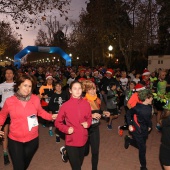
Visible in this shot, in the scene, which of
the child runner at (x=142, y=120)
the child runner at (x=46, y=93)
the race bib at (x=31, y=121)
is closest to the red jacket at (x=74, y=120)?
the race bib at (x=31, y=121)

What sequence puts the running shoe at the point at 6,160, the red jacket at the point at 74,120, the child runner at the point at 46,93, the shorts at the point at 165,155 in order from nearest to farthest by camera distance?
→ the shorts at the point at 165,155 → the red jacket at the point at 74,120 → the running shoe at the point at 6,160 → the child runner at the point at 46,93

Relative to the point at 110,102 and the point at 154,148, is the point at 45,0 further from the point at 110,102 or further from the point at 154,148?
the point at 154,148

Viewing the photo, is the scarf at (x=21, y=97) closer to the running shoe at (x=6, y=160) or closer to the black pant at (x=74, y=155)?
the black pant at (x=74, y=155)

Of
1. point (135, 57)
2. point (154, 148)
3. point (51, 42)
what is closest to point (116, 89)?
point (154, 148)

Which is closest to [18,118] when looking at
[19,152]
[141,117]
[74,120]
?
[19,152]

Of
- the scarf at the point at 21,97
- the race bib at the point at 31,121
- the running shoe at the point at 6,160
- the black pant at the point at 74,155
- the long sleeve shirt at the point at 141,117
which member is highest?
the scarf at the point at 21,97

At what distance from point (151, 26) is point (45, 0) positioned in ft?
49.5

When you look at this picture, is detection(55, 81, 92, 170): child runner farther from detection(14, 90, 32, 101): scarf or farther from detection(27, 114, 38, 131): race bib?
detection(14, 90, 32, 101): scarf

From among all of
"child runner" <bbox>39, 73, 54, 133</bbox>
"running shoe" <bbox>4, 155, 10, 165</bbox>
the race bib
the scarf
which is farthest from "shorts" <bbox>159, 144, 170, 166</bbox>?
"child runner" <bbox>39, 73, 54, 133</bbox>

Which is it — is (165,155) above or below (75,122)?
below

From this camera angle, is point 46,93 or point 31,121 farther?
point 46,93

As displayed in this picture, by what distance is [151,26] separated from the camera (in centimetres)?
2381

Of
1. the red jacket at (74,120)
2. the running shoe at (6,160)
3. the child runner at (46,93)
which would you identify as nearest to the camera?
the red jacket at (74,120)

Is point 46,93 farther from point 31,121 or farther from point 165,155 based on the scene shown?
point 165,155
